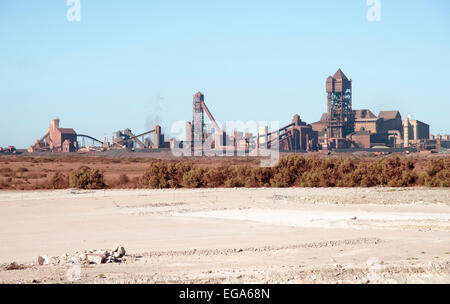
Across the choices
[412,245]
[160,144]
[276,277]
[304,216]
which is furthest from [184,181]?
Result: [160,144]

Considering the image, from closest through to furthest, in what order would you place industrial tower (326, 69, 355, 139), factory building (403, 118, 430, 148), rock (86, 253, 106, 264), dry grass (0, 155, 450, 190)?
rock (86, 253, 106, 264), dry grass (0, 155, 450, 190), industrial tower (326, 69, 355, 139), factory building (403, 118, 430, 148)

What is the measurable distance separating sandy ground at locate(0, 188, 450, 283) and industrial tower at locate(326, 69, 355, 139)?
331ft

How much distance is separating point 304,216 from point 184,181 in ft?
57.0

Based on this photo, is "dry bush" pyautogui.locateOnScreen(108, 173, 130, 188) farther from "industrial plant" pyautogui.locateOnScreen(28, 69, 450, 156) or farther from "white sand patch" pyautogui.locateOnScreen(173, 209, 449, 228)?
"industrial plant" pyautogui.locateOnScreen(28, 69, 450, 156)

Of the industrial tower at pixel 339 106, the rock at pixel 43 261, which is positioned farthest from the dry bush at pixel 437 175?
the industrial tower at pixel 339 106

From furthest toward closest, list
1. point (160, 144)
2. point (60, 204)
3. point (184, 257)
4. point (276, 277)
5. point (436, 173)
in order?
point (160, 144), point (436, 173), point (60, 204), point (184, 257), point (276, 277)

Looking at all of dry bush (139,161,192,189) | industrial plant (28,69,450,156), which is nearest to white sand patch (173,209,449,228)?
dry bush (139,161,192,189)

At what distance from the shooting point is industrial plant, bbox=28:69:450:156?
368 ft

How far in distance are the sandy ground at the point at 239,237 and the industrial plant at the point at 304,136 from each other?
81.9 metres

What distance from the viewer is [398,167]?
117 ft
